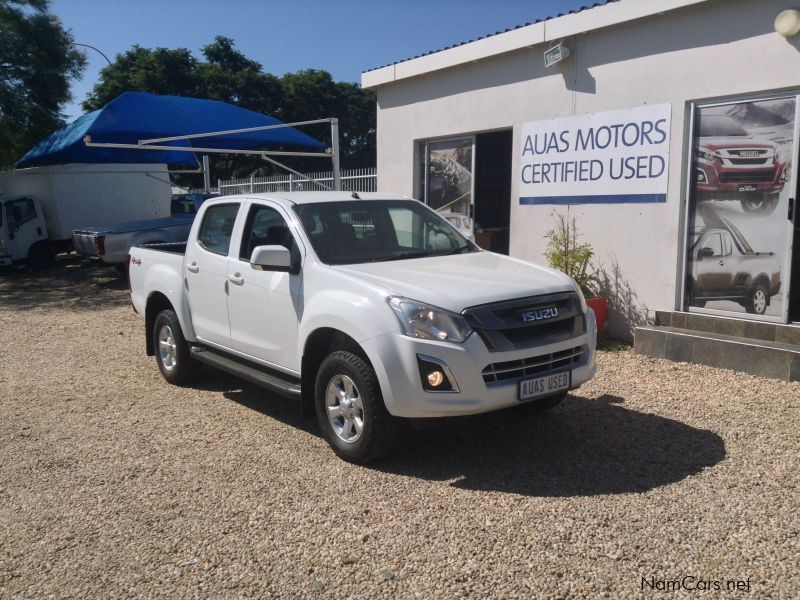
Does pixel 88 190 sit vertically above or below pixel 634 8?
below

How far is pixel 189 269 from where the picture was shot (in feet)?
21.5

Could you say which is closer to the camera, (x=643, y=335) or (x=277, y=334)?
(x=277, y=334)

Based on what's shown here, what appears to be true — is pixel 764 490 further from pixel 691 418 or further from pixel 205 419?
pixel 205 419

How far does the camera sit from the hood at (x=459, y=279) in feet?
14.7

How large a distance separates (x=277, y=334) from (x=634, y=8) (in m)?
5.39

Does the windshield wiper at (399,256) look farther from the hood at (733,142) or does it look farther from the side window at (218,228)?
the hood at (733,142)

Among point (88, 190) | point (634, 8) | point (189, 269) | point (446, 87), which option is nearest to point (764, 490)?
point (189, 269)

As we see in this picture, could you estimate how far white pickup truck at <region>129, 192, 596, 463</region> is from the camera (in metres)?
4.36

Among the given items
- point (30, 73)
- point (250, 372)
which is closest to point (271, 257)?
point (250, 372)

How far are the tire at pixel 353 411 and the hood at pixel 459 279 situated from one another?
568mm

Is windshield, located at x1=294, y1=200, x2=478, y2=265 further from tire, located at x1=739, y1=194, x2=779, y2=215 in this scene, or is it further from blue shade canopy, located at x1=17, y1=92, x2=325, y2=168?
blue shade canopy, located at x1=17, y1=92, x2=325, y2=168

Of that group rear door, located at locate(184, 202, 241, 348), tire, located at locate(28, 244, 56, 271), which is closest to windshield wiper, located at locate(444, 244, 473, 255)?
rear door, located at locate(184, 202, 241, 348)

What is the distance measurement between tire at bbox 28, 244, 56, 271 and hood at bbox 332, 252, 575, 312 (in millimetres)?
14711

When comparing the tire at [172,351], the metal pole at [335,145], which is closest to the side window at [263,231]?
the tire at [172,351]
